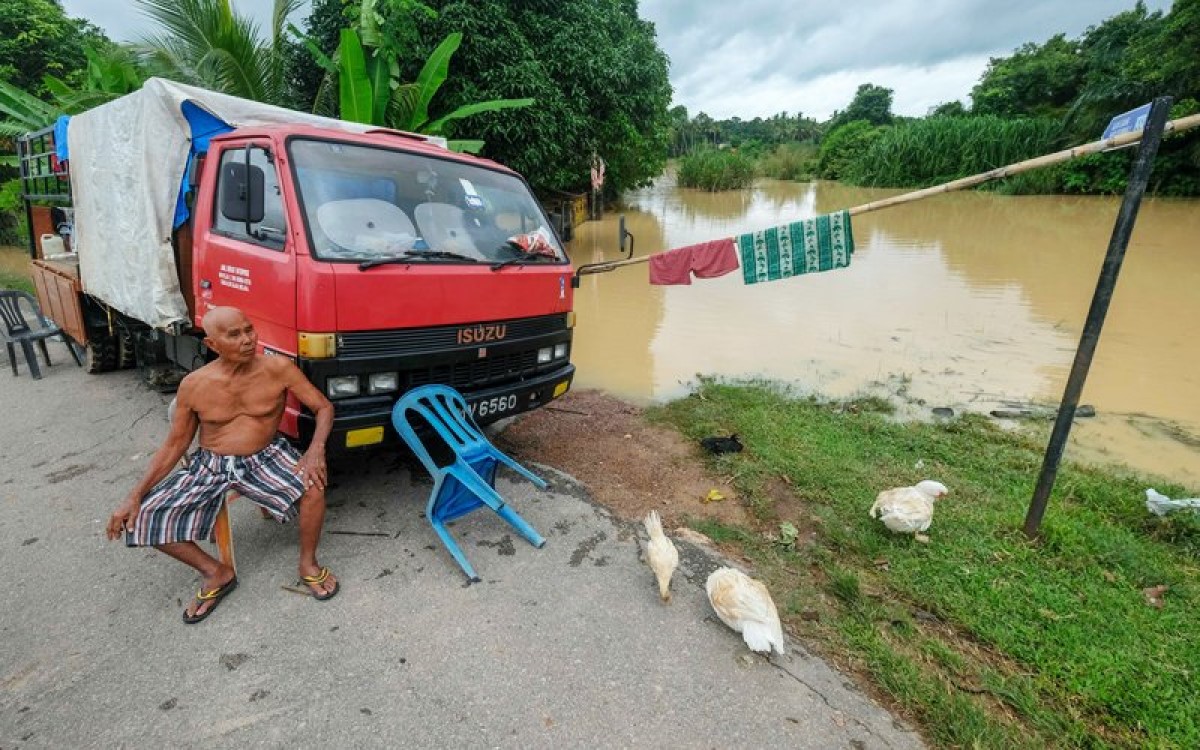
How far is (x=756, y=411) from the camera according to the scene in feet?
16.5

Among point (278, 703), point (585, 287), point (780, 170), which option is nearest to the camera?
point (278, 703)

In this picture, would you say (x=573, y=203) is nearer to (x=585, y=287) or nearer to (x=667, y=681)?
(x=585, y=287)

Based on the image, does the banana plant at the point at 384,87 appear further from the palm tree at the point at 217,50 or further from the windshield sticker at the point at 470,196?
the windshield sticker at the point at 470,196

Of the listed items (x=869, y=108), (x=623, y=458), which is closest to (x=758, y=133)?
(x=869, y=108)

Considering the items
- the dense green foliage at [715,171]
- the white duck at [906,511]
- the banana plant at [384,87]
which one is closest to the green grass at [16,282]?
the banana plant at [384,87]

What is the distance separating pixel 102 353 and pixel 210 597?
4.89 meters

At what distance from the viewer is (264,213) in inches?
123

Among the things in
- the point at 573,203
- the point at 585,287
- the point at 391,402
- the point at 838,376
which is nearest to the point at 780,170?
the point at 573,203

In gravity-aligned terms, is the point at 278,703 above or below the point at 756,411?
below

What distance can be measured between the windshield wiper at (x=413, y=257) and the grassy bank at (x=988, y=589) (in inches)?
83.7

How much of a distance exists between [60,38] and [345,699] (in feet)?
69.1

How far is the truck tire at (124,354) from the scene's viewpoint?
226 inches

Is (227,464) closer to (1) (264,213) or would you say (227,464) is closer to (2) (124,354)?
(1) (264,213)

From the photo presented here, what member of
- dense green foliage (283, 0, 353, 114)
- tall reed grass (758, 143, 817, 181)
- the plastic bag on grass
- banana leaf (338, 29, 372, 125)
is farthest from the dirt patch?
tall reed grass (758, 143, 817, 181)
